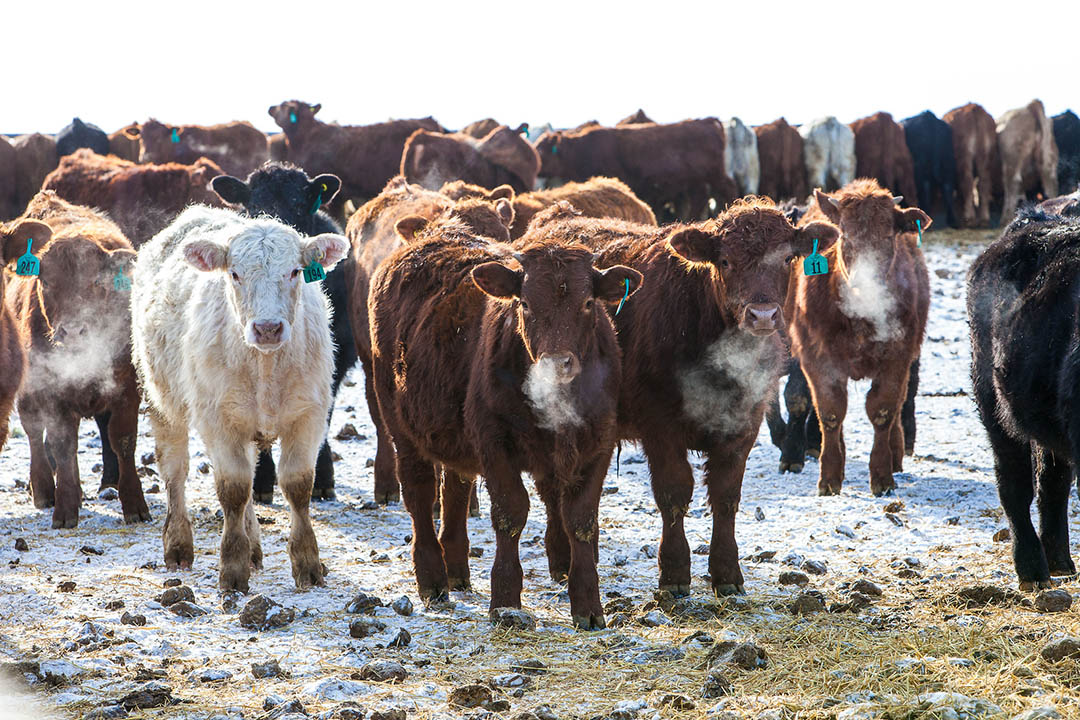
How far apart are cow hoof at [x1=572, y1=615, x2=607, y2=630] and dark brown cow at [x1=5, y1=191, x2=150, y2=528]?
3592 millimetres

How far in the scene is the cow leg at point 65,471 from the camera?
24.2 feet

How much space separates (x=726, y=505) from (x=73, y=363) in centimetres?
440

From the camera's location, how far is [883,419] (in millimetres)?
8086

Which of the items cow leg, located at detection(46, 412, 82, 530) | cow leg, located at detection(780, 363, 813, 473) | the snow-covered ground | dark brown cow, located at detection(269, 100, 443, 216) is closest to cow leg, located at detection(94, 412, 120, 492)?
the snow-covered ground

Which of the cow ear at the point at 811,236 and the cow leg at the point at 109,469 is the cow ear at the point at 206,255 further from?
the cow leg at the point at 109,469

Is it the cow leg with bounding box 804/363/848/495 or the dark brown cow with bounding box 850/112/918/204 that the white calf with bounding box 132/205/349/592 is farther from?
the dark brown cow with bounding box 850/112/918/204

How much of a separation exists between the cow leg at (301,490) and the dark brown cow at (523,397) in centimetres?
59

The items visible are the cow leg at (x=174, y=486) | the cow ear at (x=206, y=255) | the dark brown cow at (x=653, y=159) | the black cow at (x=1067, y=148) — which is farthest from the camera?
the black cow at (x=1067, y=148)

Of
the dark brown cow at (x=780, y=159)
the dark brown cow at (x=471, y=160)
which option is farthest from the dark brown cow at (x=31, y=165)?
the dark brown cow at (x=780, y=159)

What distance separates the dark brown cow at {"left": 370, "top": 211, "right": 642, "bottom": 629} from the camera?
510 cm

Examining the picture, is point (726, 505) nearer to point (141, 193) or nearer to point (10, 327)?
point (10, 327)

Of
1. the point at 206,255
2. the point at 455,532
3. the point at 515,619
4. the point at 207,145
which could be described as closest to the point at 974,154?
the point at 207,145

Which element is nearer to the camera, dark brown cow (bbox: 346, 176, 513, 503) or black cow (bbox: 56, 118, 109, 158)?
dark brown cow (bbox: 346, 176, 513, 503)

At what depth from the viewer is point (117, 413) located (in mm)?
7719
